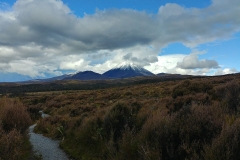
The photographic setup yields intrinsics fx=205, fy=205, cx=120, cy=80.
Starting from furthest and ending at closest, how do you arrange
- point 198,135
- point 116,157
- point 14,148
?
point 116,157 → point 14,148 → point 198,135

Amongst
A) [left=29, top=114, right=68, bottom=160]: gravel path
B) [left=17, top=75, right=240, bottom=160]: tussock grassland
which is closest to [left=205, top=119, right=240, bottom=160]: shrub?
[left=17, top=75, right=240, bottom=160]: tussock grassland

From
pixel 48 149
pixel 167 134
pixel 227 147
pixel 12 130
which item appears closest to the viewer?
pixel 227 147

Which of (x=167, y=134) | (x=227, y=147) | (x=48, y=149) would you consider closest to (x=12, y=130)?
(x=48, y=149)

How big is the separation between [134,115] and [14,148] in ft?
18.3

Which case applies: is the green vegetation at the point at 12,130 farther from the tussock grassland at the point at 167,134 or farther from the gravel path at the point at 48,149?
the tussock grassland at the point at 167,134

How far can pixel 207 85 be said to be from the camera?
17.3 m

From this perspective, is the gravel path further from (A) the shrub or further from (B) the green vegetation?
(A) the shrub

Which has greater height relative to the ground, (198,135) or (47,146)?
(198,135)

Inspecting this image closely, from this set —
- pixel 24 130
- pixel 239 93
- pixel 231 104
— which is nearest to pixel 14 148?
pixel 24 130

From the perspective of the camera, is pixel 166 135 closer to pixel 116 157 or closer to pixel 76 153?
pixel 116 157

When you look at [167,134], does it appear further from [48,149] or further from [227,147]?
[48,149]

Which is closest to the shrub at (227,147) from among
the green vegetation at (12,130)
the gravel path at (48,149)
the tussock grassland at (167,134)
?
the tussock grassland at (167,134)

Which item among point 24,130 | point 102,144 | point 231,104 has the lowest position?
point 102,144

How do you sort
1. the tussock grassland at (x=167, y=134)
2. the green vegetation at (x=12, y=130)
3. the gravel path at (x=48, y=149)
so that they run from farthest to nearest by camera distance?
the gravel path at (x=48, y=149) < the green vegetation at (x=12, y=130) < the tussock grassland at (x=167, y=134)
